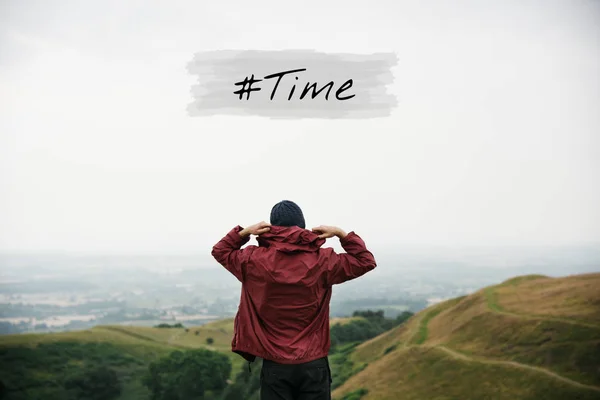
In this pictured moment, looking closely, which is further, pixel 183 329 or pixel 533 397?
pixel 183 329

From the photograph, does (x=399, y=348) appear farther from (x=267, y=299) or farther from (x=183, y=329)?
(x=267, y=299)

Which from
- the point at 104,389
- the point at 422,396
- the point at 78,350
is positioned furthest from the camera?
the point at 78,350

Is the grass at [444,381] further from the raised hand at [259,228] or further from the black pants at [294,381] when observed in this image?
Answer: the raised hand at [259,228]

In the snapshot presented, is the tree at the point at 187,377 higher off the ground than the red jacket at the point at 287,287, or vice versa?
the red jacket at the point at 287,287

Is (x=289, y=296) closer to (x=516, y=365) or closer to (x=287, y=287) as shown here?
(x=287, y=287)

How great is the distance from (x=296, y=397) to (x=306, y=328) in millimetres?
548

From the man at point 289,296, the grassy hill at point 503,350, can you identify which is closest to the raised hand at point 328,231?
the man at point 289,296

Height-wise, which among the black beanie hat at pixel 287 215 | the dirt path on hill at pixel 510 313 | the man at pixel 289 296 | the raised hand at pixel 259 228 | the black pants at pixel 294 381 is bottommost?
the dirt path on hill at pixel 510 313

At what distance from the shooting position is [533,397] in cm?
1324

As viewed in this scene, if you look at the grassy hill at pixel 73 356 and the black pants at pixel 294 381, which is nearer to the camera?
the black pants at pixel 294 381

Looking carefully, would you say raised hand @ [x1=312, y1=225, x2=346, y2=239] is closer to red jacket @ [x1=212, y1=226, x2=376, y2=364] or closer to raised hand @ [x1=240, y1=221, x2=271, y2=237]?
red jacket @ [x1=212, y1=226, x2=376, y2=364]

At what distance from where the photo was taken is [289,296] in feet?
13.1

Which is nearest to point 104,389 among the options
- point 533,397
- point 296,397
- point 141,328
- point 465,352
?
point 141,328

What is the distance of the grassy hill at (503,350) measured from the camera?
13664 millimetres
